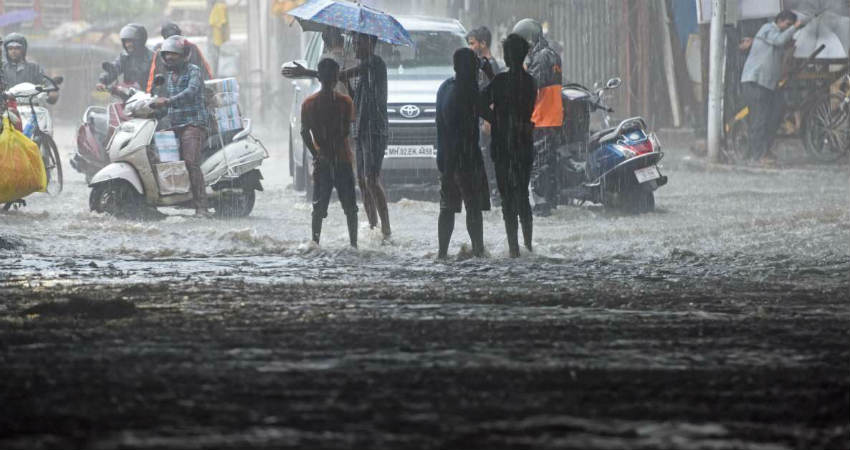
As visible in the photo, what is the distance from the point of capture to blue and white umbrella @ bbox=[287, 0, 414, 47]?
42.5 feet

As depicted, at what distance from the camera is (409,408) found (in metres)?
5.54

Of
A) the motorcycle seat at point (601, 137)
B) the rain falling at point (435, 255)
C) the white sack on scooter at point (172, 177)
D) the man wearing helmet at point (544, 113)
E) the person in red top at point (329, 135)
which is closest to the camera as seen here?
the rain falling at point (435, 255)

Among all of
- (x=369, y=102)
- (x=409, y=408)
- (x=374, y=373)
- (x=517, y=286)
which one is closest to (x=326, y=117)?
(x=369, y=102)

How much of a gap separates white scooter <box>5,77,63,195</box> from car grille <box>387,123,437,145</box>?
350cm

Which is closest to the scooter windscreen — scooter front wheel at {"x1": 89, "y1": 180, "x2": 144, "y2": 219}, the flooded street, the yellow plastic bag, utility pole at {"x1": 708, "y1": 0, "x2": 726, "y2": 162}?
scooter front wheel at {"x1": 89, "y1": 180, "x2": 144, "y2": 219}

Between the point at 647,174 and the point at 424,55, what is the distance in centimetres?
331

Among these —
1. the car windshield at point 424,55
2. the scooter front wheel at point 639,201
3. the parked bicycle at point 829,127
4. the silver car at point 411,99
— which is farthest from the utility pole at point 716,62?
the scooter front wheel at point 639,201

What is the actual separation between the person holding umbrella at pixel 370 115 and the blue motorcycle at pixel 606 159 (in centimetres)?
330

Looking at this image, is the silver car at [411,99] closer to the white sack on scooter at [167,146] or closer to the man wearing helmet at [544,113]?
the man wearing helmet at [544,113]

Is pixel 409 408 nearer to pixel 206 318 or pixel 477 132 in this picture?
pixel 206 318

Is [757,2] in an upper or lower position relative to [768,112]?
upper

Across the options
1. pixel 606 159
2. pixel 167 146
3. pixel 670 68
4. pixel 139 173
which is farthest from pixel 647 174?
pixel 670 68

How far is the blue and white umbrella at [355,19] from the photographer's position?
12945mm

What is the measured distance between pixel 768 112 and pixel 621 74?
222 inches
